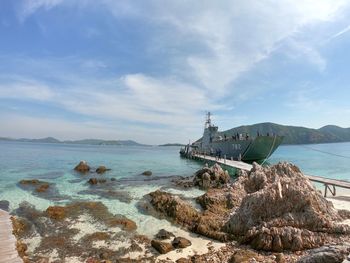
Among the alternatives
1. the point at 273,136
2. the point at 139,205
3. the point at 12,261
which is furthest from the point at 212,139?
the point at 12,261

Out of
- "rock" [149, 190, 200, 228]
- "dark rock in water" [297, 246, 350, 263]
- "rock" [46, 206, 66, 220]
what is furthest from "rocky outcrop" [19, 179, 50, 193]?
"dark rock in water" [297, 246, 350, 263]

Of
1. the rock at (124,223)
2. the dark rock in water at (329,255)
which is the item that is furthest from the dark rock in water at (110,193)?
the dark rock in water at (329,255)

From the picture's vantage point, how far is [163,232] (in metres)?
→ 13.3

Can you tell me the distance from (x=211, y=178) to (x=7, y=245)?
19.3 metres

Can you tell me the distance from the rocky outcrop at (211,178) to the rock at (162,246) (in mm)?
14520

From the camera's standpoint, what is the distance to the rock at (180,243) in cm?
1203

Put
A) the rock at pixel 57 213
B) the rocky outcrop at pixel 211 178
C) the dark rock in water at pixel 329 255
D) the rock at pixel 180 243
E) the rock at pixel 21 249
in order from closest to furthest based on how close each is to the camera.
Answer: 1. the dark rock in water at pixel 329 255
2. the rock at pixel 21 249
3. the rock at pixel 180 243
4. the rock at pixel 57 213
5. the rocky outcrop at pixel 211 178

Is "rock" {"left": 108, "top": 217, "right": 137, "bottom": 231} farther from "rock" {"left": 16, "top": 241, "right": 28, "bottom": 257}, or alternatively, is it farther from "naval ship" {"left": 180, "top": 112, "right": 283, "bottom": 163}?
"naval ship" {"left": 180, "top": 112, "right": 283, "bottom": 163}

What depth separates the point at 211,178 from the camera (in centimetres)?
2742

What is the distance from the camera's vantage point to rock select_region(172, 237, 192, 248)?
39.5 ft

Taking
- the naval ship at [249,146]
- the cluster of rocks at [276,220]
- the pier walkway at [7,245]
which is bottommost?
the pier walkway at [7,245]

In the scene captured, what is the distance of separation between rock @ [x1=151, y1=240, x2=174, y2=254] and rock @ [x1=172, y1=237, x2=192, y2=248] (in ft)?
0.98

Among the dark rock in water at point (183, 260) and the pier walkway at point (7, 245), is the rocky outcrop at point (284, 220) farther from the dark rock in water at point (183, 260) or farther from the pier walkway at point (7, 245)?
the pier walkway at point (7, 245)

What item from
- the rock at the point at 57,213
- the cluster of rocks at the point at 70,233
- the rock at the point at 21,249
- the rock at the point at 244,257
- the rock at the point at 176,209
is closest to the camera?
the rock at the point at 244,257
